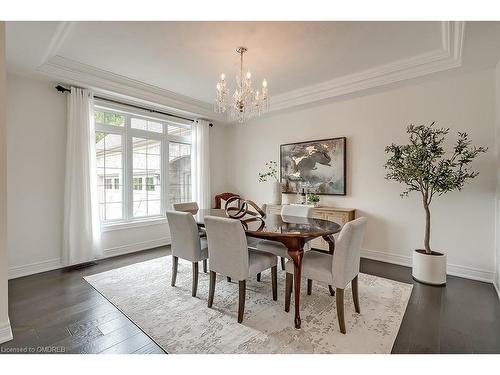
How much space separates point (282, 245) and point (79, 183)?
9.79 feet

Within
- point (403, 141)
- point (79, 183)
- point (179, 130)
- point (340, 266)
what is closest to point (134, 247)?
point (79, 183)

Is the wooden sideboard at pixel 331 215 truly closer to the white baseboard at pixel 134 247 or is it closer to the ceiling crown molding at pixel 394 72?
the ceiling crown molding at pixel 394 72

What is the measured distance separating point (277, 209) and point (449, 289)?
251 centimetres

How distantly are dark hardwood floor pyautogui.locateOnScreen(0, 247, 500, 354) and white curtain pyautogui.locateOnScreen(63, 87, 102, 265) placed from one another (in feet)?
1.80

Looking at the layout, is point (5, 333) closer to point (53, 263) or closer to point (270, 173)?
point (53, 263)

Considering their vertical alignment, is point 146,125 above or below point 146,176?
above

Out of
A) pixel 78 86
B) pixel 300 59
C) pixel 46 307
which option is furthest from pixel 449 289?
pixel 78 86

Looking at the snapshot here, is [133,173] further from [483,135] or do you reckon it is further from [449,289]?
[483,135]

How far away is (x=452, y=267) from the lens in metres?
3.18

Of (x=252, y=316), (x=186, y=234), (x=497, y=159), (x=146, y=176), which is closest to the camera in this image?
(x=252, y=316)

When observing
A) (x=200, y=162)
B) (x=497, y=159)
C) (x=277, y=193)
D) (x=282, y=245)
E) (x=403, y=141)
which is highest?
(x=403, y=141)

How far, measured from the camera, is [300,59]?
303cm

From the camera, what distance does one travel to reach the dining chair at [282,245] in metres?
2.73

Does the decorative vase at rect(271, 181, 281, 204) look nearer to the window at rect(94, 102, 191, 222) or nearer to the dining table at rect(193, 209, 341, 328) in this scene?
the dining table at rect(193, 209, 341, 328)
